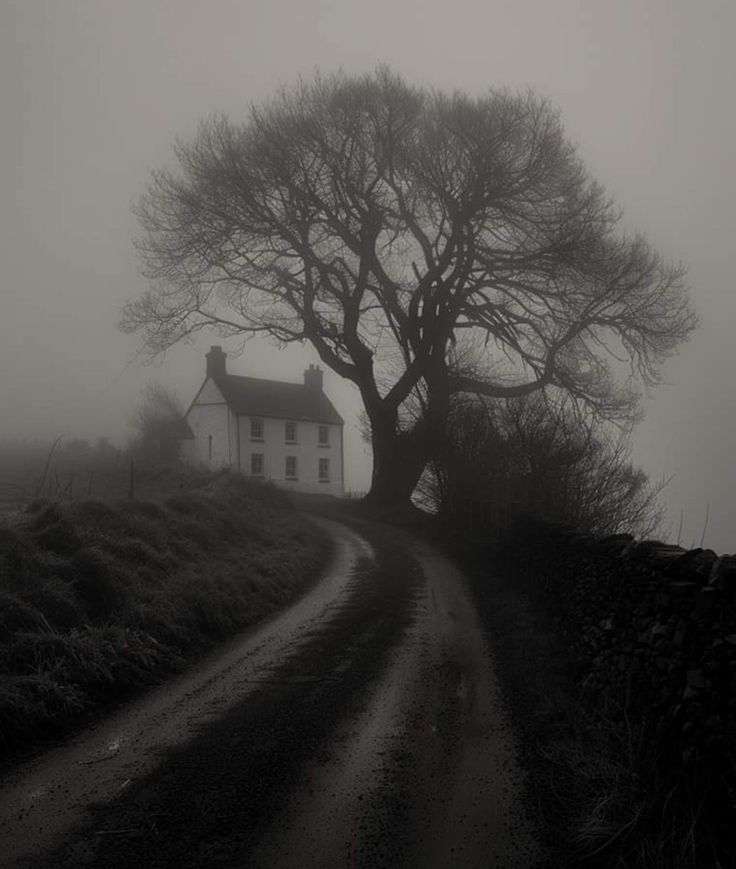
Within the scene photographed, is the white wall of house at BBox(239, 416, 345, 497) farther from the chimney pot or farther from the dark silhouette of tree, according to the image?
the dark silhouette of tree

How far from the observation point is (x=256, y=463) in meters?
48.2

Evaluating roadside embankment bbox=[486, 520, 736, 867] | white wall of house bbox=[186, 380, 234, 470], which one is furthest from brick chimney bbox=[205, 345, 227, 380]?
roadside embankment bbox=[486, 520, 736, 867]

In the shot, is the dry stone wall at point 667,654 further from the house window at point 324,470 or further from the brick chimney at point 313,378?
the brick chimney at point 313,378

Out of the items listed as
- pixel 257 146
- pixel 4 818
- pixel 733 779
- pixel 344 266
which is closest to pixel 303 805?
pixel 4 818

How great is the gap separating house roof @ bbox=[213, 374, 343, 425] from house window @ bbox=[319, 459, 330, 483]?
2954mm

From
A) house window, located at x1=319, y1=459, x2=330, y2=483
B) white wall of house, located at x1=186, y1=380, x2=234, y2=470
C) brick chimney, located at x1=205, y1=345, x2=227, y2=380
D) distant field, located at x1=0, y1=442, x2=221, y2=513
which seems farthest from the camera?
house window, located at x1=319, y1=459, x2=330, y2=483

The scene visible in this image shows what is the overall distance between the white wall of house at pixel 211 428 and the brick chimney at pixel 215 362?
0.74 meters

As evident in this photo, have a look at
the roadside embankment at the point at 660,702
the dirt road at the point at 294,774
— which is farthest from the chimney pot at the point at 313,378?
the roadside embankment at the point at 660,702

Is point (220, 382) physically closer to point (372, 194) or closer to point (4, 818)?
point (372, 194)

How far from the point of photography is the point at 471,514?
2362 cm

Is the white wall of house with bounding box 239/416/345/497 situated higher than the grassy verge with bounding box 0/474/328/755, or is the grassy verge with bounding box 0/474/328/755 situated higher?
the white wall of house with bounding box 239/416/345/497

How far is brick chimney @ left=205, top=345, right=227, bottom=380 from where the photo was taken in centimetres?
5119

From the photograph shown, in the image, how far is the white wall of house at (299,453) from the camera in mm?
47969

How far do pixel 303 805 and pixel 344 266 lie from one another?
27912 mm
